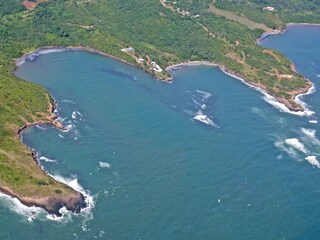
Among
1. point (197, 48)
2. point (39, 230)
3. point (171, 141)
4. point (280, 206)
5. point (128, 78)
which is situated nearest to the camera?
point (39, 230)

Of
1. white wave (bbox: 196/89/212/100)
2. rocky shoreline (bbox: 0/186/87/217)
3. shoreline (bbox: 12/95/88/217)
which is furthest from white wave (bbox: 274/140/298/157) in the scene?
rocky shoreline (bbox: 0/186/87/217)

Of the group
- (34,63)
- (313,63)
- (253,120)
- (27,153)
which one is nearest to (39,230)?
(27,153)

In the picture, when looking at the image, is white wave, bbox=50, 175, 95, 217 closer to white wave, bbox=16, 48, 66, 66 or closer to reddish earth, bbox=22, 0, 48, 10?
white wave, bbox=16, 48, 66, 66

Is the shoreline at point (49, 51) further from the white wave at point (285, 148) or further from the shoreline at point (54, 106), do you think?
the white wave at point (285, 148)

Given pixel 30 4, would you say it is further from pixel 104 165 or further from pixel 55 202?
pixel 55 202

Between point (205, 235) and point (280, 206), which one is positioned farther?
point (280, 206)

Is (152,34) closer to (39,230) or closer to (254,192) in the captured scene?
(254,192)

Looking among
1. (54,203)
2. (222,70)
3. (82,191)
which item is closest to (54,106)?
(82,191)
